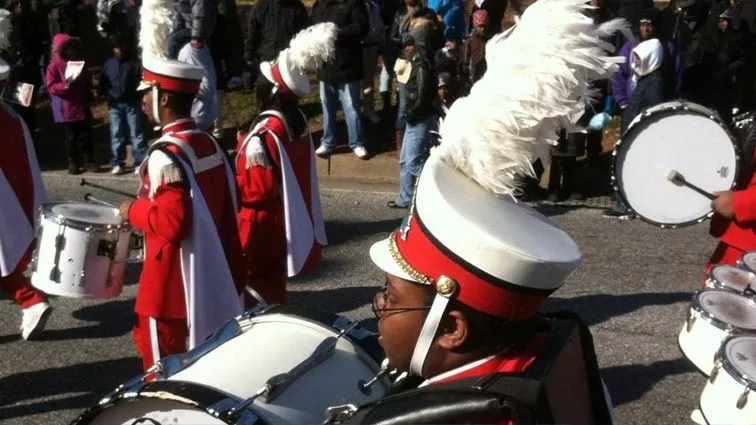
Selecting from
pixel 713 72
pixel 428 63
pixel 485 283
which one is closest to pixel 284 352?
pixel 485 283

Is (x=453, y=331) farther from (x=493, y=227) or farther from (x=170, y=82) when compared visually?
(x=170, y=82)

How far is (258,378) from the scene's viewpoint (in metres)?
3.02

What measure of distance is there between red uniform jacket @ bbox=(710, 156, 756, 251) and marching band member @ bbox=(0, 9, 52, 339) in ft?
12.7

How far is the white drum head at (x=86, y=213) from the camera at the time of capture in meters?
5.18

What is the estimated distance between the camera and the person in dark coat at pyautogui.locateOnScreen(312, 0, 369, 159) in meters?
10.8

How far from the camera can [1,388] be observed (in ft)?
18.7

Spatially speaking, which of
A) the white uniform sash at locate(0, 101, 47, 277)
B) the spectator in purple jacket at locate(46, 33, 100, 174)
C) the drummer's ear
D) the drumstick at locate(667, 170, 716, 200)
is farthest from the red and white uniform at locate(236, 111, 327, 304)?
the spectator in purple jacket at locate(46, 33, 100, 174)

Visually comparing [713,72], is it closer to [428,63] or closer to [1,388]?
[428,63]

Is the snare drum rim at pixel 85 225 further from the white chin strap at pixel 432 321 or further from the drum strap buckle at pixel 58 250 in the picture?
the white chin strap at pixel 432 321

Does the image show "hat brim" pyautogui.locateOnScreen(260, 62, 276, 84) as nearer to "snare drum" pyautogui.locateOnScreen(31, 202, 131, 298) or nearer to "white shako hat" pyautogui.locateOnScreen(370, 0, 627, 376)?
"snare drum" pyautogui.locateOnScreen(31, 202, 131, 298)

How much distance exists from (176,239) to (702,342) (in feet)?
8.14

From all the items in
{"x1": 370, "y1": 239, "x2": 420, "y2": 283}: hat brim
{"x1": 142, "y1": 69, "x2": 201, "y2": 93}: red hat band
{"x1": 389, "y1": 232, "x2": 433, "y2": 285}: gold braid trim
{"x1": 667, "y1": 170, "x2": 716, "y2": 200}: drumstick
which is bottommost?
{"x1": 667, "y1": 170, "x2": 716, "y2": 200}: drumstick

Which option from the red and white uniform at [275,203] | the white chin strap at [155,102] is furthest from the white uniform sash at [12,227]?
the white chin strap at [155,102]

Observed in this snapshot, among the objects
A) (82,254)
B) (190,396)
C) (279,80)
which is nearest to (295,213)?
(279,80)
